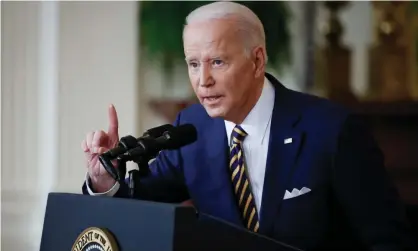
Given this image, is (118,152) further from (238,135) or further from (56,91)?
(56,91)

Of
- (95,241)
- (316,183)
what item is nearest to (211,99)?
(316,183)

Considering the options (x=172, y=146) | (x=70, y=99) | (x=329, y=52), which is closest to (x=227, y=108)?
(x=172, y=146)

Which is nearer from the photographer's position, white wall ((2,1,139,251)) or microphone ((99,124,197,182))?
microphone ((99,124,197,182))

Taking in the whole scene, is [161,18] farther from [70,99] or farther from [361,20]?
[361,20]

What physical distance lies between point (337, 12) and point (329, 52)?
103mm

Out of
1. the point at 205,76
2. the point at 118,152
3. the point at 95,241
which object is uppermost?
the point at 205,76

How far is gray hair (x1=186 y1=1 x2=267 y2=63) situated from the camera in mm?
1077

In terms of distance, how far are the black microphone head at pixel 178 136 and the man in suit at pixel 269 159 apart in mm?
117

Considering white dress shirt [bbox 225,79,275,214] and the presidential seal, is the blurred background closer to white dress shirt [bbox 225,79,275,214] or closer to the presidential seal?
white dress shirt [bbox 225,79,275,214]

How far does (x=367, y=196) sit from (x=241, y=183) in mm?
220

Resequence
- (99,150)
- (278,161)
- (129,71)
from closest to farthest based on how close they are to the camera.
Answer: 1. (99,150)
2. (278,161)
3. (129,71)

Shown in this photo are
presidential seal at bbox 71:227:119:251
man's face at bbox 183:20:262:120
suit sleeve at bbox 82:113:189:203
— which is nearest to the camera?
presidential seal at bbox 71:227:119:251

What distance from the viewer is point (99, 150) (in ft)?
3.39

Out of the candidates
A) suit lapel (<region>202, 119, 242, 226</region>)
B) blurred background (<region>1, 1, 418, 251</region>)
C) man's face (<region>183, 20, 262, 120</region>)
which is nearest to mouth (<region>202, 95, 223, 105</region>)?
man's face (<region>183, 20, 262, 120</region>)
